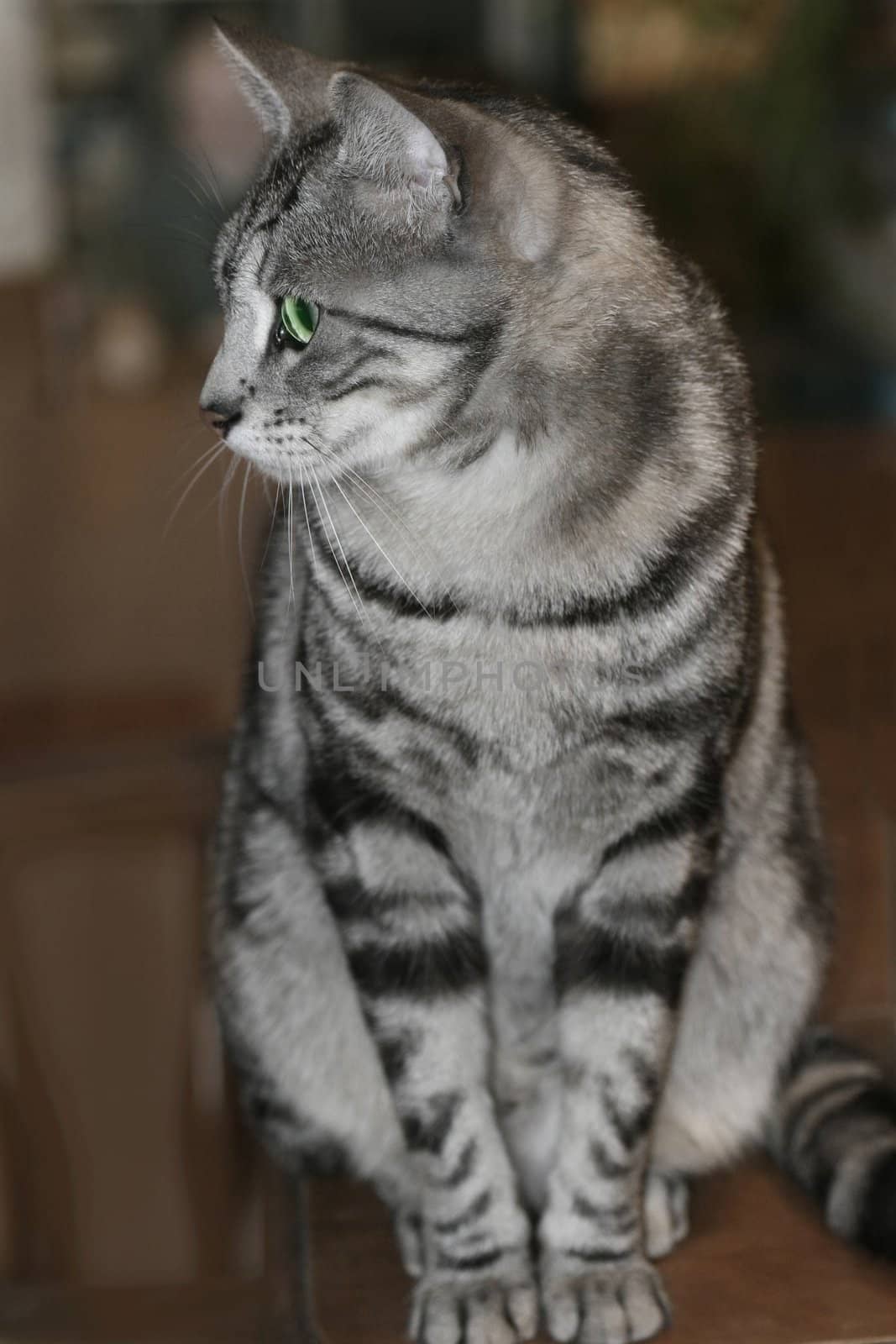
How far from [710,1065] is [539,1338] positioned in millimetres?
246

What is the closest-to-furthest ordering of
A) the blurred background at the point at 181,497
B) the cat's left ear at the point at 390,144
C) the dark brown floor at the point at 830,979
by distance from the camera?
the cat's left ear at the point at 390,144 < the dark brown floor at the point at 830,979 < the blurred background at the point at 181,497

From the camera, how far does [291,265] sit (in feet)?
2.87

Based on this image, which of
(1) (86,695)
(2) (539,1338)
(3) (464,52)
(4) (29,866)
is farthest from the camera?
(3) (464,52)

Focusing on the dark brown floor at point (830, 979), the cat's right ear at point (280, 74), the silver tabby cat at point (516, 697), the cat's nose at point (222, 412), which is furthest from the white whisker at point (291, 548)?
the dark brown floor at point (830, 979)

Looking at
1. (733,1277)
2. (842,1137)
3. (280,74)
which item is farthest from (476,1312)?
(280,74)

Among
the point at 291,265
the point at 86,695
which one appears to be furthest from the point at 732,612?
the point at 86,695

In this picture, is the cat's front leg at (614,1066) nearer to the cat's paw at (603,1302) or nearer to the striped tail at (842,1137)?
the cat's paw at (603,1302)

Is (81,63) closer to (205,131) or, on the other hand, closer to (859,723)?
(205,131)

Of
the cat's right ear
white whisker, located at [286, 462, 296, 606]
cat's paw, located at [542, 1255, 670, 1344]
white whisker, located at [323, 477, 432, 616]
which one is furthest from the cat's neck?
cat's paw, located at [542, 1255, 670, 1344]

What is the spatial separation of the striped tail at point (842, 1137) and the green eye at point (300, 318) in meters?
0.66

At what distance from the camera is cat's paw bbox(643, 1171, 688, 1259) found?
1.06 m

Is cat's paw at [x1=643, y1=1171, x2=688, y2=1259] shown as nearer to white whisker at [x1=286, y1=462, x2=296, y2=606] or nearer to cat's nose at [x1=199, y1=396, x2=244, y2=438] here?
white whisker at [x1=286, y1=462, x2=296, y2=606]

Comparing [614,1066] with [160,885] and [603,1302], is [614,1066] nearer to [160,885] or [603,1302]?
[603,1302]

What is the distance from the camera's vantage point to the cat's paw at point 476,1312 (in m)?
0.97
